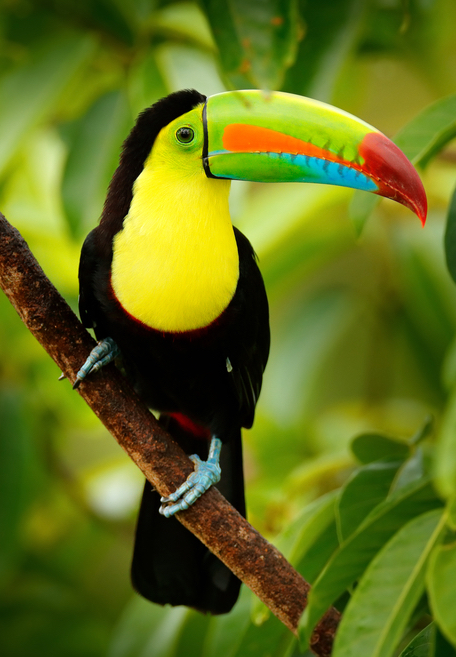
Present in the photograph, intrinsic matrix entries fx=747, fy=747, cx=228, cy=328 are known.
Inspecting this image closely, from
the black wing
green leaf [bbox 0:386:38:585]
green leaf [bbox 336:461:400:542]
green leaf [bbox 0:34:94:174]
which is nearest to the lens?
green leaf [bbox 336:461:400:542]

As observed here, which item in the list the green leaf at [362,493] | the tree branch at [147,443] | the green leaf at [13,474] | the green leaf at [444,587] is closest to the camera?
the green leaf at [444,587]

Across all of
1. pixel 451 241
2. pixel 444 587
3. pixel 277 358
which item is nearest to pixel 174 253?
pixel 451 241

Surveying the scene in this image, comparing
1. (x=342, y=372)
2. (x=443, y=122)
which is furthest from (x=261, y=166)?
(x=342, y=372)

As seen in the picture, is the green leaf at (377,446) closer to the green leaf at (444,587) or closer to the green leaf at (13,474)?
the green leaf at (444,587)

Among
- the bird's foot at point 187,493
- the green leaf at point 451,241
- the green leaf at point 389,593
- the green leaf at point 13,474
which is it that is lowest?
the green leaf at point 13,474

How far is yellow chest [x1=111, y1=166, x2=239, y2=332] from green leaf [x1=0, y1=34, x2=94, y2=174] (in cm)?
61

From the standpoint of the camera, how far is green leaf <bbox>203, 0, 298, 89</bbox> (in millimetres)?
1247

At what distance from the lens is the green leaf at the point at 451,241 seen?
118cm

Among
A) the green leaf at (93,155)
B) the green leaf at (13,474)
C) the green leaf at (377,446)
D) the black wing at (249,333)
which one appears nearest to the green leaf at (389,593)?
the green leaf at (377,446)

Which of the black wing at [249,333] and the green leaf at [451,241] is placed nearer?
the green leaf at [451,241]

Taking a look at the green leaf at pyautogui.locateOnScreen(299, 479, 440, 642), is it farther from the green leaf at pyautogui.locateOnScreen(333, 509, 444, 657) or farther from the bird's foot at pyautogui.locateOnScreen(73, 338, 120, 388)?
the bird's foot at pyautogui.locateOnScreen(73, 338, 120, 388)

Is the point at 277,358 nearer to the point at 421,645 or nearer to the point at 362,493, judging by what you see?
the point at 362,493

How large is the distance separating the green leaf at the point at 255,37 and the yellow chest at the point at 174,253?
0.19 m

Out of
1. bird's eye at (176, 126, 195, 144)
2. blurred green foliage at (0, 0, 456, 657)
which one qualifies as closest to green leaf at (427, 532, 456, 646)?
blurred green foliage at (0, 0, 456, 657)
